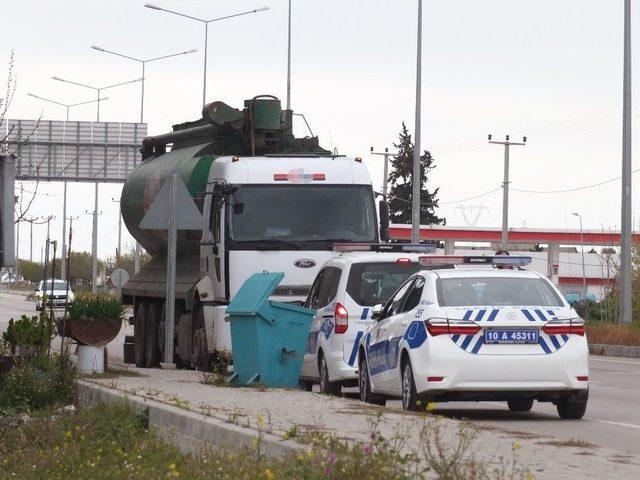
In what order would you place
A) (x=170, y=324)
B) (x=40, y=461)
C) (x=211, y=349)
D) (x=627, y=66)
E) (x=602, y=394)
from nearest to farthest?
(x=40, y=461)
(x=170, y=324)
(x=602, y=394)
(x=211, y=349)
(x=627, y=66)

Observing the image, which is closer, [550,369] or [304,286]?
[550,369]

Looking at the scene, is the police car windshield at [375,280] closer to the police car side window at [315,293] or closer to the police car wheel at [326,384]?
the police car wheel at [326,384]

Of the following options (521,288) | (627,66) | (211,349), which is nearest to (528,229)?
(627,66)

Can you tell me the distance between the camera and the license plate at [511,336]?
50.3 feet

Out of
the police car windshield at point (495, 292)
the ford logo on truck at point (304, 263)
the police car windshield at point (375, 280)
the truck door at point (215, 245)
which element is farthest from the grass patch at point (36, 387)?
the ford logo on truck at point (304, 263)

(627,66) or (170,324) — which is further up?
(627,66)

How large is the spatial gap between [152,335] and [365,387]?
35.6 feet

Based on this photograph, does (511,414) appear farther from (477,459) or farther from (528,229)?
(528,229)

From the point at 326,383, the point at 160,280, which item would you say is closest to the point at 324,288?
the point at 326,383

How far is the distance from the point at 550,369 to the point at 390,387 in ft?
6.42

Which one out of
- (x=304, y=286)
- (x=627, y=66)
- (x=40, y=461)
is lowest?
(x=40, y=461)

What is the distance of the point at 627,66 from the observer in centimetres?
3912

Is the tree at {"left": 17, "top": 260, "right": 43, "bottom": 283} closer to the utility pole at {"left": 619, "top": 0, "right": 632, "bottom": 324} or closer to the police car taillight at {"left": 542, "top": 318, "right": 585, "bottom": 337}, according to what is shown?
the utility pole at {"left": 619, "top": 0, "right": 632, "bottom": 324}

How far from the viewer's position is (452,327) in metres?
15.3
